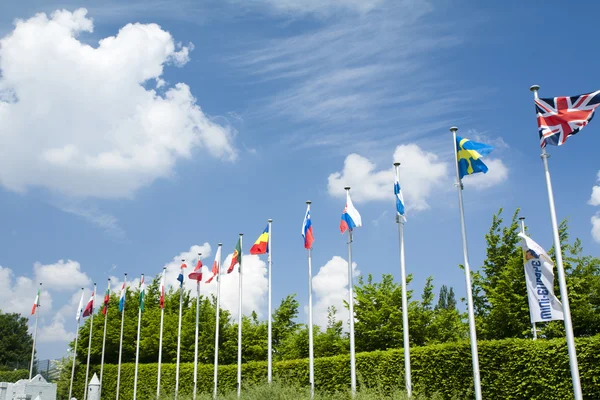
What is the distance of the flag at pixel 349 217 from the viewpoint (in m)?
22.0

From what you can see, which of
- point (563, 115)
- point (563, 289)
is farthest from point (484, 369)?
point (563, 115)

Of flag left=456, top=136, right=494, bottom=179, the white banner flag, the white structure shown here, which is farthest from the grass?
the white structure

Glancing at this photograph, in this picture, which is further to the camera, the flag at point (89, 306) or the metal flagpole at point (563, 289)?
the flag at point (89, 306)

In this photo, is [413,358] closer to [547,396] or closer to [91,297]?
[547,396]

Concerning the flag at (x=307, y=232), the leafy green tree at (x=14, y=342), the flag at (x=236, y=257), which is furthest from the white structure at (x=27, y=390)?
the leafy green tree at (x=14, y=342)

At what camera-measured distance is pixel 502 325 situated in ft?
88.8

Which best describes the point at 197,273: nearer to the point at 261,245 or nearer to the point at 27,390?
the point at 261,245

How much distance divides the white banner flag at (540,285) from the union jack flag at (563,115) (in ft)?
16.5

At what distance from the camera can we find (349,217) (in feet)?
72.5

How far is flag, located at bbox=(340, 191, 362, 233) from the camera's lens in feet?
72.3

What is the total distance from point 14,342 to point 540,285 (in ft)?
245

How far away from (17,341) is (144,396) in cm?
4379

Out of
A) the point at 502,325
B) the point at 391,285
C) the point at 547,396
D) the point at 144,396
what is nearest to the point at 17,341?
the point at 144,396

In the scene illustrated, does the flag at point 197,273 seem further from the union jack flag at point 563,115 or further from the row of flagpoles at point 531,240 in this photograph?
the union jack flag at point 563,115
